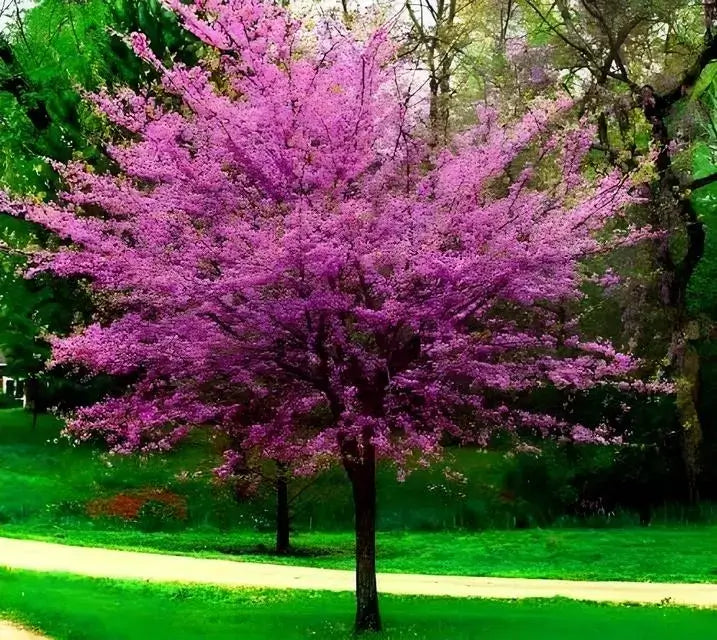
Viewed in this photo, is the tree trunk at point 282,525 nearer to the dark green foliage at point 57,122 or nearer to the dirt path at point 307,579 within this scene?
the dirt path at point 307,579

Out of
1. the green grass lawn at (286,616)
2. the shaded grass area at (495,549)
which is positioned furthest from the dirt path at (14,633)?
the shaded grass area at (495,549)

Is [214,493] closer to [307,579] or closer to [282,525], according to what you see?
[282,525]

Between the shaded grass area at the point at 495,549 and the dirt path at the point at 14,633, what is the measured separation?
770cm

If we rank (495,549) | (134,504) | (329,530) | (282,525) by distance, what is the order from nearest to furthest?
(282,525) → (495,549) → (134,504) → (329,530)

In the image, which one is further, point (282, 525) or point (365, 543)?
point (282, 525)

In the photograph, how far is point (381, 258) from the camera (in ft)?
34.2

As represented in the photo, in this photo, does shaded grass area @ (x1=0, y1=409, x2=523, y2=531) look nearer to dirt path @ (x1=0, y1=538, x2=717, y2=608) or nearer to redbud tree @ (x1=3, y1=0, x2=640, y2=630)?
dirt path @ (x1=0, y1=538, x2=717, y2=608)

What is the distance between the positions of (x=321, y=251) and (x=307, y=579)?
7.77 metres

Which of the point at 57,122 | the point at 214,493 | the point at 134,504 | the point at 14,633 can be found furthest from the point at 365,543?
the point at 57,122

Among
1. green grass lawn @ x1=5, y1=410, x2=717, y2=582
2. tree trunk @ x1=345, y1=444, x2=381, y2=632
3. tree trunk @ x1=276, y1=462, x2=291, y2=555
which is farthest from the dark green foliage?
tree trunk @ x1=345, y1=444, x2=381, y2=632

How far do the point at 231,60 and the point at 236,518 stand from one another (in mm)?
15013

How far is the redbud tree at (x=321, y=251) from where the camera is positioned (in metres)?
10.4

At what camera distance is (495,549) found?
21281 mm

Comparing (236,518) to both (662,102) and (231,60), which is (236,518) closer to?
(662,102)
